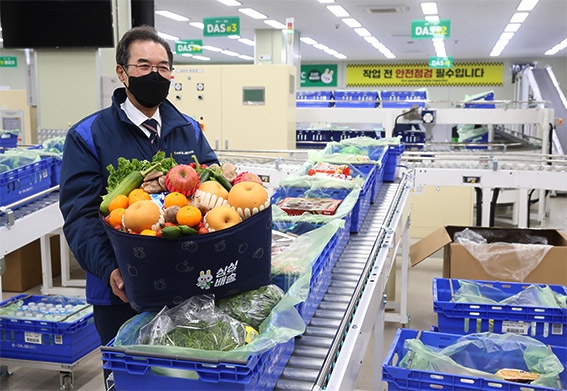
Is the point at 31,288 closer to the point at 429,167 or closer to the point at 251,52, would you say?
the point at 429,167

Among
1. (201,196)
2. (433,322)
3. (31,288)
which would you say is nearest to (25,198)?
(31,288)

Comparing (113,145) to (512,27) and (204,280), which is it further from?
(512,27)

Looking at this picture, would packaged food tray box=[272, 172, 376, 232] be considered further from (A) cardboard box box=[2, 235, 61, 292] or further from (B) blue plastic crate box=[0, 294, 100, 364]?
(A) cardboard box box=[2, 235, 61, 292]

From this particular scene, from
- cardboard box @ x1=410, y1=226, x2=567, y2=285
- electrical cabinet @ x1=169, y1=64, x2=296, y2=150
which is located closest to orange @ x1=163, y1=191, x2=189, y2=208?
cardboard box @ x1=410, y1=226, x2=567, y2=285

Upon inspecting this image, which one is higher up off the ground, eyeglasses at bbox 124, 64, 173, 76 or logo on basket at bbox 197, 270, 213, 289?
eyeglasses at bbox 124, 64, 173, 76

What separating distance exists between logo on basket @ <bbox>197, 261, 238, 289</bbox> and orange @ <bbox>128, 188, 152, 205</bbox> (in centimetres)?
23

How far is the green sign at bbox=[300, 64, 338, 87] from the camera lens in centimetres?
2189

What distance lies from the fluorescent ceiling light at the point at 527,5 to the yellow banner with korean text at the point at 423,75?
10.1m

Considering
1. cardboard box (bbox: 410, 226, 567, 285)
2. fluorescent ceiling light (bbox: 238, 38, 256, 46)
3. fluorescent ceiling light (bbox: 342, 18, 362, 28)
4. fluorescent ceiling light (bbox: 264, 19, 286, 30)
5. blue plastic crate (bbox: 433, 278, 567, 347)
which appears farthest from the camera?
fluorescent ceiling light (bbox: 238, 38, 256, 46)

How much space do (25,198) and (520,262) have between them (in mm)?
3572

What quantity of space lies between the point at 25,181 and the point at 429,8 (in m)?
8.90

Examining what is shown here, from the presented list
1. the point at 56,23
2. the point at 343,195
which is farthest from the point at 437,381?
the point at 56,23

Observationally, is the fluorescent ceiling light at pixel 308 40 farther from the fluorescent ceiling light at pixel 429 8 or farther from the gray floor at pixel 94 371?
the gray floor at pixel 94 371

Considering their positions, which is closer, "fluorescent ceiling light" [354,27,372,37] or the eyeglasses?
the eyeglasses
